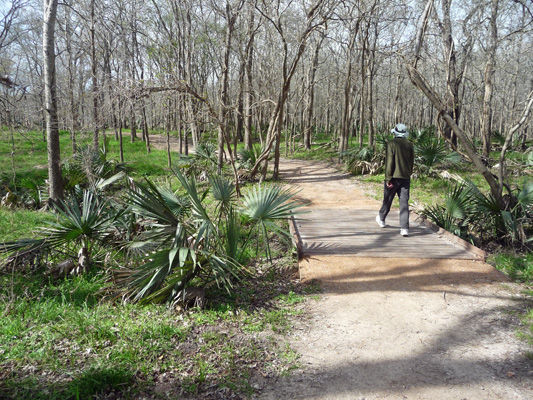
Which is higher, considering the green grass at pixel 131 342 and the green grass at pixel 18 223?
the green grass at pixel 18 223

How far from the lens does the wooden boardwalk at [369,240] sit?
576cm

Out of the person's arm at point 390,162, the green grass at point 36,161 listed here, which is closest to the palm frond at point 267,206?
the person's arm at point 390,162

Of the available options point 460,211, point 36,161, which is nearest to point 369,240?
point 460,211

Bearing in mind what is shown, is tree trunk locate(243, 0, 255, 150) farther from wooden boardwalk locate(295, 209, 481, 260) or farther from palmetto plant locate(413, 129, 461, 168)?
palmetto plant locate(413, 129, 461, 168)

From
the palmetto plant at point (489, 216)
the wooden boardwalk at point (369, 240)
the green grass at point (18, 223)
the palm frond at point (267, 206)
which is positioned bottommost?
the green grass at point (18, 223)

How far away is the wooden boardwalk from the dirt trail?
0.25m

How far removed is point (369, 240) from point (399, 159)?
146 centimetres

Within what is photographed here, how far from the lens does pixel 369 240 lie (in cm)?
634

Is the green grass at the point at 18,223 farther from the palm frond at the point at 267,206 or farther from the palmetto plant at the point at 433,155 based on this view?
the palmetto plant at the point at 433,155

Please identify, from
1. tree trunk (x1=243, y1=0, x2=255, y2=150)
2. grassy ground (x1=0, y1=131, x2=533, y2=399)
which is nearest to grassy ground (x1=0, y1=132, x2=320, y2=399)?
grassy ground (x1=0, y1=131, x2=533, y2=399)

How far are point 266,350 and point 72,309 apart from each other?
2.41 m

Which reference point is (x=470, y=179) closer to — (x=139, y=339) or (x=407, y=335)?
(x=407, y=335)

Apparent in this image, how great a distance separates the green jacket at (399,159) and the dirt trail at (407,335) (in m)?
1.52

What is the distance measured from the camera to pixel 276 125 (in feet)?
36.8
